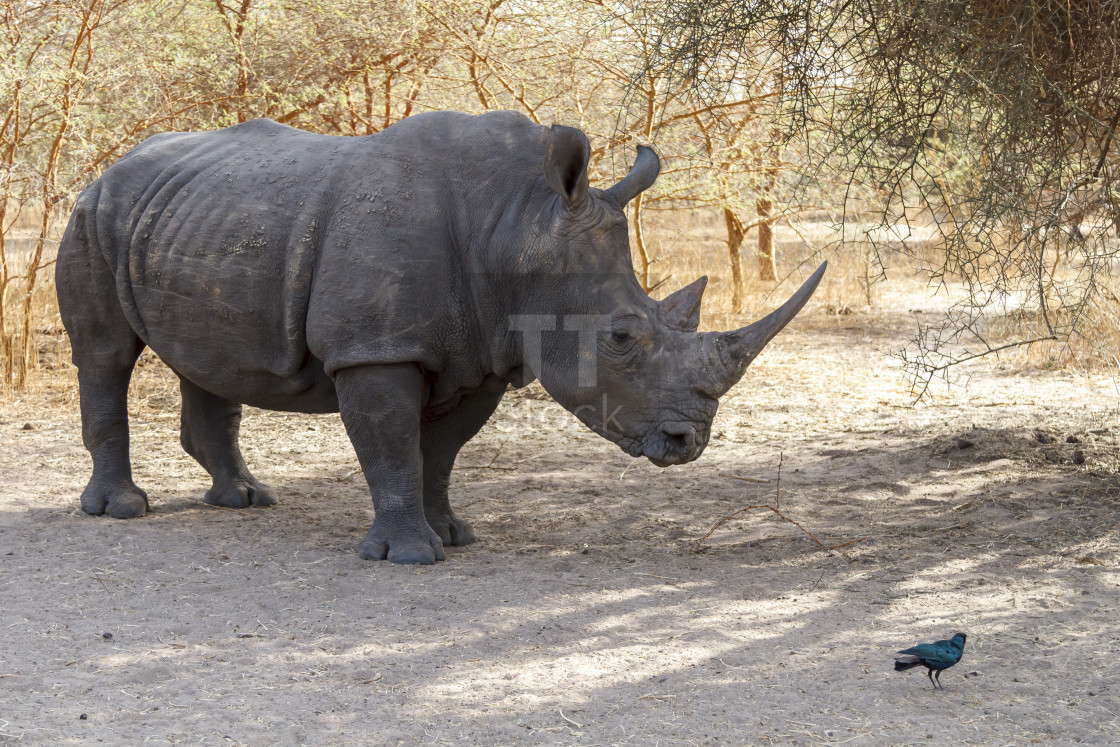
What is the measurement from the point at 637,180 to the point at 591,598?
5.69ft

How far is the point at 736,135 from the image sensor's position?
9742 mm

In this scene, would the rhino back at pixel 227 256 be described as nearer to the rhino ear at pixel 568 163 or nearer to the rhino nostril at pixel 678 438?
the rhino ear at pixel 568 163

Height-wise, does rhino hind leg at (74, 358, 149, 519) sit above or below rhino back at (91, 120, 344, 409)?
below

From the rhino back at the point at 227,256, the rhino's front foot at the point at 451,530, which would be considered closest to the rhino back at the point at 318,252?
the rhino back at the point at 227,256

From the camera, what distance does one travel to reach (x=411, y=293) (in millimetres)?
4840

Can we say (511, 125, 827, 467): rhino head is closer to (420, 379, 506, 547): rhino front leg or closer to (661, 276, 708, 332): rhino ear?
(661, 276, 708, 332): rhino ear

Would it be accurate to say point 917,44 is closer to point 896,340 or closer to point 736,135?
point 736,135

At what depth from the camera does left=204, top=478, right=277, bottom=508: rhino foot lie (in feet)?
20.0

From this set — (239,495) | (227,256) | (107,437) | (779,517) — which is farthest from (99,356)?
(779,517)

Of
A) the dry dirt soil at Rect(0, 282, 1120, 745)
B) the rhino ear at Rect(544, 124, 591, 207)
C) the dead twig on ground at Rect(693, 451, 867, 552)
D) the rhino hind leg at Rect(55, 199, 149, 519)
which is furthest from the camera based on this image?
the rhino hind leg at Rect(55, 199, 149, 519)

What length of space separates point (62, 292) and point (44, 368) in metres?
4.23

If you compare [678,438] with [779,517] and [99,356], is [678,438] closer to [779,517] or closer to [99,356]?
[779,517]

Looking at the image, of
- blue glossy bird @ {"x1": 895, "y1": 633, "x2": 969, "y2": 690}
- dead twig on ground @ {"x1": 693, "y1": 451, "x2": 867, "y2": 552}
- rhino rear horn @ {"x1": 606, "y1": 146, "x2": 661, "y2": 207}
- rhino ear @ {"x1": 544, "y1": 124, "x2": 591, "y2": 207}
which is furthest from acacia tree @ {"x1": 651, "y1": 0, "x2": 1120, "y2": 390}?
blue glossy bird @ {"x1": 895, "y1": 633, "x2": 969, "y2": 690}

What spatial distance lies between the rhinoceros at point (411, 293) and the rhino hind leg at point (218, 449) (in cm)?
65
